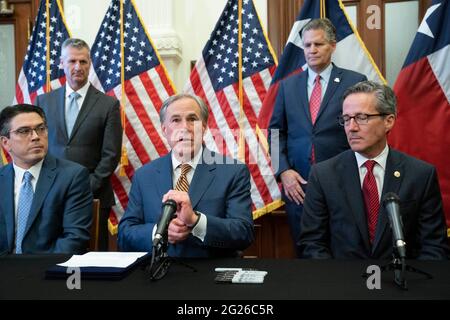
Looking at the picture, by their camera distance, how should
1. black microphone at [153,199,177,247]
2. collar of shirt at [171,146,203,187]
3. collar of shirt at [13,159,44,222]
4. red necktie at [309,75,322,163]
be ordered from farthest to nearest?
1. red necktie at [309,75,322,163]
2. collar of shirt at [13,159,44,222]
3. collar of shirt at [171,146,203,187]
4. black microphone at [153,199,177,247]

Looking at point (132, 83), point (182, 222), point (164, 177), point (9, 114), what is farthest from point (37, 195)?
point (132, 83)

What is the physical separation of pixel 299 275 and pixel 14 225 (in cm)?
154

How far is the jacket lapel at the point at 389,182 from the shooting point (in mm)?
2176

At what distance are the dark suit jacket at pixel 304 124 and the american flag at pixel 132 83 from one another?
49.7 inches

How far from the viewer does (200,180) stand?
234 centimetres

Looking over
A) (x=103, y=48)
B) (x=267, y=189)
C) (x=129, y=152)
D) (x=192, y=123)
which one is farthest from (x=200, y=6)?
(x=192, y=123)

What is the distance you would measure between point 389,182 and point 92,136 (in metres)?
2.27

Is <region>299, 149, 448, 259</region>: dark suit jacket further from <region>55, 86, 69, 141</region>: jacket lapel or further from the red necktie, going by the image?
<region>55, 86, 69, 141</region>: jacket lapel

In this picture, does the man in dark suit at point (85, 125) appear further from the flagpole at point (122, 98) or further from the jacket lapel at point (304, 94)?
the jacket lapel at point (304, 94)

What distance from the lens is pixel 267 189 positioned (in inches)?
165

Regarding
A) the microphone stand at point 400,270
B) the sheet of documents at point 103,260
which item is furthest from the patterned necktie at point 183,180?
the microphone stand at point 400,270

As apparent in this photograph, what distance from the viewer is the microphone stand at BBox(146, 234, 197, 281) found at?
1627 millimetres

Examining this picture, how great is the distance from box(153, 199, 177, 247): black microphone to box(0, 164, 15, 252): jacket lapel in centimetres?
116

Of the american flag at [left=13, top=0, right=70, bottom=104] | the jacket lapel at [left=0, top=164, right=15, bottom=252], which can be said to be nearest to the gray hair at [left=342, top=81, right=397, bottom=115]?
the jacket lapel at [left=0, top=164, right=15, bottom=252]
